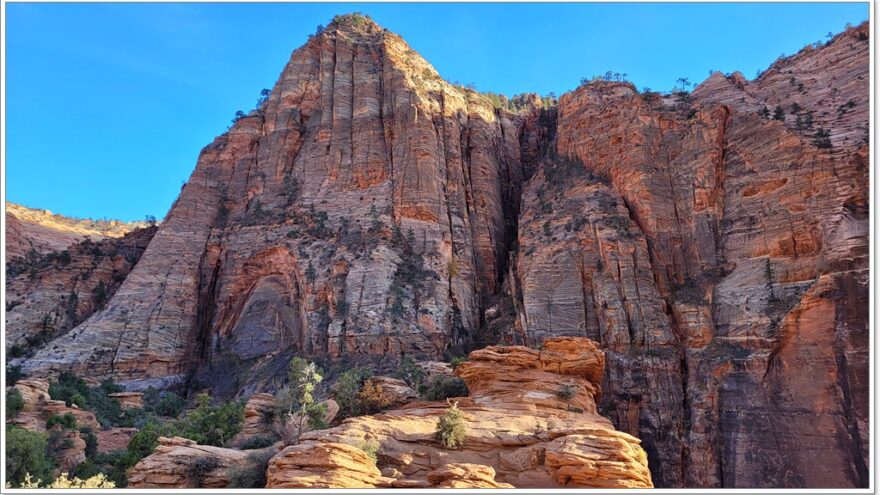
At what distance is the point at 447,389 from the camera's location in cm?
2653

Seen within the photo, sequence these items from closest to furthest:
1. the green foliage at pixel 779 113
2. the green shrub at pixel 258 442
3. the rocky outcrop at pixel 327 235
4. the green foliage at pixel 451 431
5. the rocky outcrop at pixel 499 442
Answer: the rocky outcrop at pixel 499 442 < the green foliage at pixel 451 431 < the green shrub at pixel 258 442 < the green foliage at pixel 779 113 < the rocky outcrop at pixel 327 235

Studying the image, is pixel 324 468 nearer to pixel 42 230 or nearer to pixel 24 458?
pixel 24 458

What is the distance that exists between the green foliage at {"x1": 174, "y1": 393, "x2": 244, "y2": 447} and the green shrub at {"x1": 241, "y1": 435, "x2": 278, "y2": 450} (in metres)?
2.22

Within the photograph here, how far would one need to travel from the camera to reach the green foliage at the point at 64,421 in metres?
28.7

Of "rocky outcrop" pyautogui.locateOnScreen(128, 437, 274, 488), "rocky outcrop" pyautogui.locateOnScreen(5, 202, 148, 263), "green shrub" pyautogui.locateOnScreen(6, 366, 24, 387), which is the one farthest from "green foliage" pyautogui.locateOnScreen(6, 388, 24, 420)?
"rocky outcrop" pyautogui.locateOnScreen(5, 202, 148, 263)

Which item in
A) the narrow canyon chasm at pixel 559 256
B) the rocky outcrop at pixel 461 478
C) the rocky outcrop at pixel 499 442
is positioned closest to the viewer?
the rocky outcrop at pixel 461 478

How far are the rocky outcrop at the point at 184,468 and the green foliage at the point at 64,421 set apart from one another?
12531mm

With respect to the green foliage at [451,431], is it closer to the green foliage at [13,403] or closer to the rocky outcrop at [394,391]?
the rocky outcrop at [394,391]

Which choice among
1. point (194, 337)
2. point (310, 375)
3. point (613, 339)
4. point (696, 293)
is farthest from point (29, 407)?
point (696, 293)

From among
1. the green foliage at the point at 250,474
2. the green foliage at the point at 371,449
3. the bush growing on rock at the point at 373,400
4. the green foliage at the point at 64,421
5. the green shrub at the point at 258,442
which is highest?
the bush growing on rock at the point at 373,400

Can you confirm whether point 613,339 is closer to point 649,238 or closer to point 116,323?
point 649,238

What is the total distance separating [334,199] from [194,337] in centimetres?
1658

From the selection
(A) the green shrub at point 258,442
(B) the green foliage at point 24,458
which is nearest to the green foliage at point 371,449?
(A) the green shrub at point 258,442

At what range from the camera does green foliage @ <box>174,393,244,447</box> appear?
2892cm
